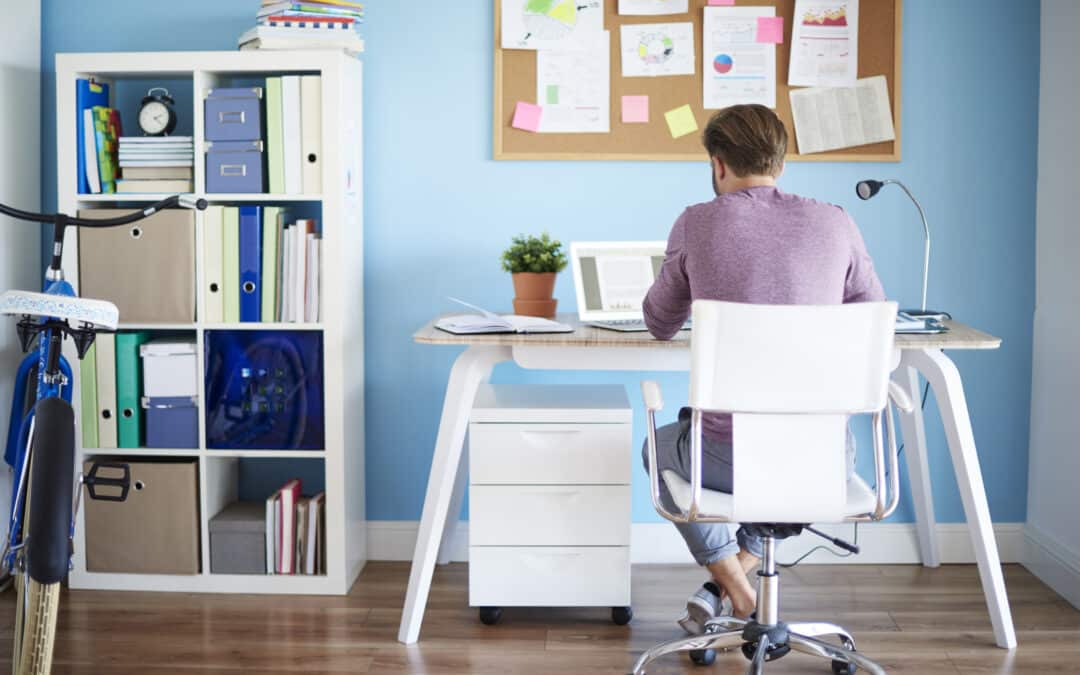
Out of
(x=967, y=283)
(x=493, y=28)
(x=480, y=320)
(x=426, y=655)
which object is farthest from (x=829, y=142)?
(x=426, y=655)

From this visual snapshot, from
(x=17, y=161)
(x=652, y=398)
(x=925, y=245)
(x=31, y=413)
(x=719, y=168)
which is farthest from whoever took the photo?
(x=925, y=245)

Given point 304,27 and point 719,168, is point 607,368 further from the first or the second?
point 304,27

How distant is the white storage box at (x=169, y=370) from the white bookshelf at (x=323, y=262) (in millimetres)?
38

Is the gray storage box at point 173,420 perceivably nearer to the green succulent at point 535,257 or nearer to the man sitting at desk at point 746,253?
the green succulent at point 535,257

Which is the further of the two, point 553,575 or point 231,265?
point 231,265

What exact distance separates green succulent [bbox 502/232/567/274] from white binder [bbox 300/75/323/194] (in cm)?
56

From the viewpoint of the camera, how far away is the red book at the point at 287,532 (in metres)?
3.15

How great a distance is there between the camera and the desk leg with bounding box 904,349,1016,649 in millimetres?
2664

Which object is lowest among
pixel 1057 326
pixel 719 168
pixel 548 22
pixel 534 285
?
pixel 1057 326

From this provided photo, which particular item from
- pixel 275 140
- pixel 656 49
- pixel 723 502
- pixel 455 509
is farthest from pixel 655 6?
pixel 723 502

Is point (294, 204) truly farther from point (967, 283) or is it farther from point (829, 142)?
point (967, 283)

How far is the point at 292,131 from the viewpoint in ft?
10.1

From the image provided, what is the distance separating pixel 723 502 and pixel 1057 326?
1521 millimetres

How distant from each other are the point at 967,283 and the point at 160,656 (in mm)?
2442
